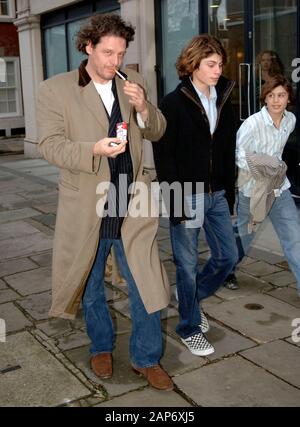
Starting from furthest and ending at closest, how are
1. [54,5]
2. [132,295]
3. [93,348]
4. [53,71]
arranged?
[53,71], [54,5], [93,348], [132,295]

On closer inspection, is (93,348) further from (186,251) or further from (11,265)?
(11,265)

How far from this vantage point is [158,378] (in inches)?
123

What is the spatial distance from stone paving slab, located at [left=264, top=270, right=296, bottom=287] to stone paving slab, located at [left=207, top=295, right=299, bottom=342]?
0.33 meters

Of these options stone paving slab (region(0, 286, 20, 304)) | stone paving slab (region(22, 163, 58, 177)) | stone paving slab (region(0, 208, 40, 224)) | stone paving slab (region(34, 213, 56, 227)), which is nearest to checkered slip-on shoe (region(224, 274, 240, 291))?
stone paving slab (region(0, 286, 20, 304))

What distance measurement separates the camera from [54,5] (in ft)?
40.8

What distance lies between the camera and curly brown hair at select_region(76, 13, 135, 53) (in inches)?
109

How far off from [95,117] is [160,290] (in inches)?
38.9

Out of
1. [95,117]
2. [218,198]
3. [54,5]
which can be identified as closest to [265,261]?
[218,198]

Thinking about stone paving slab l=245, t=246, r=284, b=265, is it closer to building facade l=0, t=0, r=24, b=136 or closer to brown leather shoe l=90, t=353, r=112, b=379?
brown leather shoe l=90, t=353, r=112, b=379

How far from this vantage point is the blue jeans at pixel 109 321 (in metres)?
3.09

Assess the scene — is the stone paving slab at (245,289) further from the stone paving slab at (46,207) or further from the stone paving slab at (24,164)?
the stone paving slab at (24,164)

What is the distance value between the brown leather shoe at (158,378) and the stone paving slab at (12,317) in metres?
1.25

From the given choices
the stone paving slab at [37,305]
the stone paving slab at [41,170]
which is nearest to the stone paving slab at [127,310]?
the stone paving slab at [37,305]

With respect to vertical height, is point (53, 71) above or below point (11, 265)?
above
